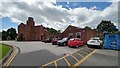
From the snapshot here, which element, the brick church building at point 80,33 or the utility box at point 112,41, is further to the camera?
the brick church building at point 80,33

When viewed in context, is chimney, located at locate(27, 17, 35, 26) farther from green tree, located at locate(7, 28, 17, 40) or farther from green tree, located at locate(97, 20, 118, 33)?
green tree, located at locate(97, 20, 118, 33)

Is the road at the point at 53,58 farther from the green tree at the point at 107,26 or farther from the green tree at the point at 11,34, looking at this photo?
the green tree at the point at 107,26

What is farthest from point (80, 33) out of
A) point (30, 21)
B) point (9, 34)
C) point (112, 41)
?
point (9, 34)

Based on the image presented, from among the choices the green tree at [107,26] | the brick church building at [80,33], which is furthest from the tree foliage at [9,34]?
the green tree at [107,26]

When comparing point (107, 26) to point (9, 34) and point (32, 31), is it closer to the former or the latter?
point (32, 31)

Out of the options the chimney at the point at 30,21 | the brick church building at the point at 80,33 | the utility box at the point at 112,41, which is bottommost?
the utility box at the point at 112,41

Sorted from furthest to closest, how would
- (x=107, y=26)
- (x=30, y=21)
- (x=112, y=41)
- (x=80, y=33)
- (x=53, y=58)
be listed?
1. (x=107, y=26)
2. (x=30, y=21)
3. (x=80, y=33)
4. (x=112, y=41)
5. (x=53, y=58)

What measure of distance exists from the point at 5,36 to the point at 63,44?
46.0 meters

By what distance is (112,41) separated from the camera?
73.0 feet

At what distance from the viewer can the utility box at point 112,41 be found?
21656mm

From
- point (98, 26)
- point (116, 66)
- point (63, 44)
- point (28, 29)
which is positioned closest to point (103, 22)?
point (98, 26)

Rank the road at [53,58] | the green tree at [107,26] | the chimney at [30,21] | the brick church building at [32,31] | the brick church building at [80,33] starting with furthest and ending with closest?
the green tree at [107,26], the chimney at [30,21], the brick church building at [32,31], the brick church building at [80,33], the road at [53,58]

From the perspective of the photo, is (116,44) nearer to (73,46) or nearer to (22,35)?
(73,46)

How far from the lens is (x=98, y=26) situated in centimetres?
9894
